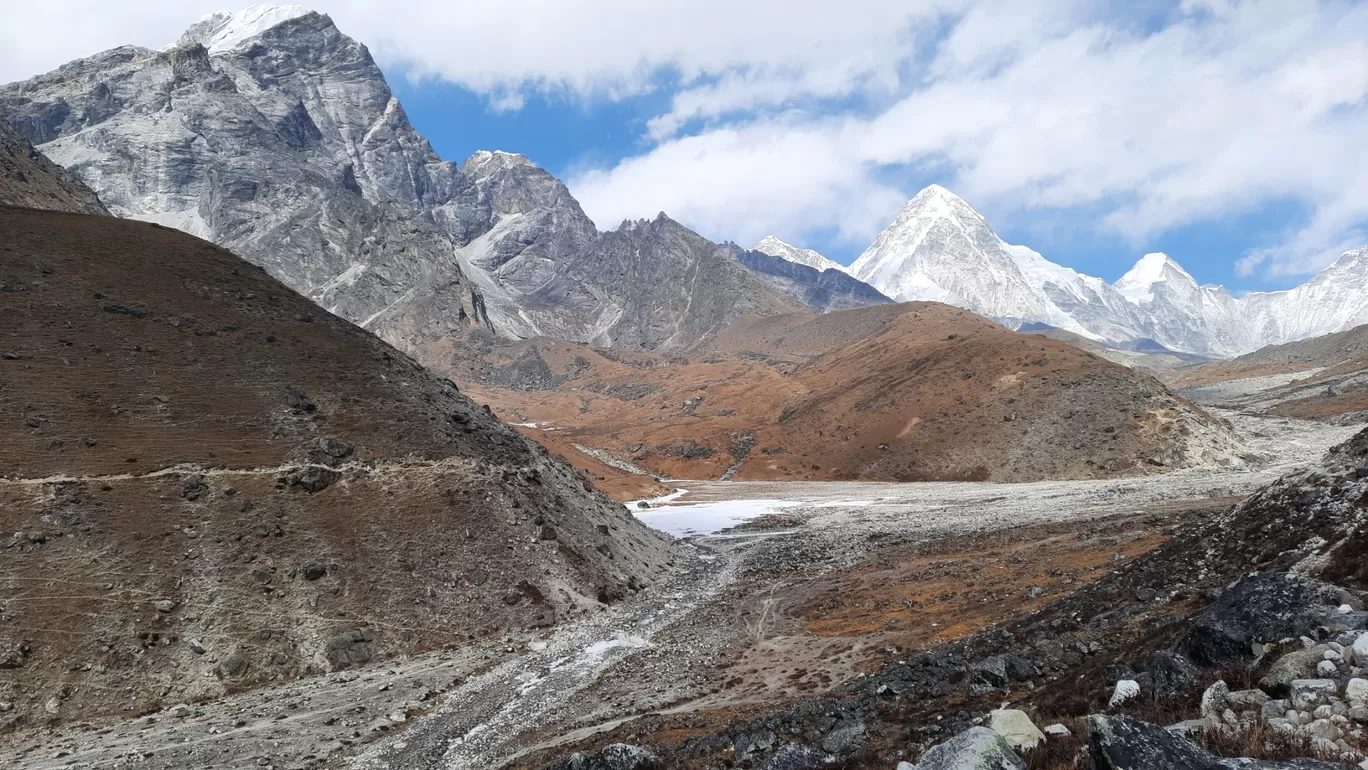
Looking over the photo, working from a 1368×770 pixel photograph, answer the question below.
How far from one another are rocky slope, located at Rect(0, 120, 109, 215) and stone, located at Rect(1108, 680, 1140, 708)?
6915 centimetres

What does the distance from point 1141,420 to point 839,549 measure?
182 feet

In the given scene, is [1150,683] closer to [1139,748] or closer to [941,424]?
[1139,748]

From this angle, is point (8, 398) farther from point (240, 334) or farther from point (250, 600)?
point (250, 600)

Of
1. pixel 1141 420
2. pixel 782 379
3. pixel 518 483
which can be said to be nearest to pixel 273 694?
pixel 518 483

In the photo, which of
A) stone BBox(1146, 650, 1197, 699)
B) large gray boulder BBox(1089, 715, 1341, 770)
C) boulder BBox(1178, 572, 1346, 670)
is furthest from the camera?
boulder BBox(1178, 572, 1346, 670)

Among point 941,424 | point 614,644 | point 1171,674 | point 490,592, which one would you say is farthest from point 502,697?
point 941,424

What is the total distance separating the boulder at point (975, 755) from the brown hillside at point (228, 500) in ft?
78.3

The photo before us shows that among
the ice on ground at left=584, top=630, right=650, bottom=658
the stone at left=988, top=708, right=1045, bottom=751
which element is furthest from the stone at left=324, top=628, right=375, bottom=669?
the stone at left=988, top=708, right=1045, bottom=751

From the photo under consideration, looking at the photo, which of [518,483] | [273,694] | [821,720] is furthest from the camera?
[518,483]

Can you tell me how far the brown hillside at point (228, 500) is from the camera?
25125 millimetres

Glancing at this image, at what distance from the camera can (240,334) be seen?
142ft

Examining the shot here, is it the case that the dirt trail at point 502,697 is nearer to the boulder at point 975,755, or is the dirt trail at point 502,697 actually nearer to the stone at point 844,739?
the stone at point 844,739

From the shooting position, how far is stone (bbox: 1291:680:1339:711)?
891cm

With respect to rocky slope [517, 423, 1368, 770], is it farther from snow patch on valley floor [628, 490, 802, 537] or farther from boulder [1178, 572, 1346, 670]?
snow patch on valley floor [628, 490, 802, 537]
